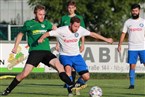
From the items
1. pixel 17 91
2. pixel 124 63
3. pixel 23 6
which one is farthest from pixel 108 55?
pixel 23 6

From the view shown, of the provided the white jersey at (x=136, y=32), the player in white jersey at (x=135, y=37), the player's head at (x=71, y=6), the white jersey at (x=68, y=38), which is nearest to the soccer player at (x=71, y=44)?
the white jersey at (x=68, y=38)

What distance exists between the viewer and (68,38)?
645 inches

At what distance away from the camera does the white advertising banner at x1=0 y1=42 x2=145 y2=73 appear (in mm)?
26469

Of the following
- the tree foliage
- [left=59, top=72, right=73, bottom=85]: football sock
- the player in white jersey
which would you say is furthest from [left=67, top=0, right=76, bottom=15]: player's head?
the tree foliage

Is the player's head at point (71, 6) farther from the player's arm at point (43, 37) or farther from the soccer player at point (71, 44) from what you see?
the player's arm at point (43, 37)

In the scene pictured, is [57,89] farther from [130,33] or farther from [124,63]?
[124,63]

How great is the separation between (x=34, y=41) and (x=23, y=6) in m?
32.4

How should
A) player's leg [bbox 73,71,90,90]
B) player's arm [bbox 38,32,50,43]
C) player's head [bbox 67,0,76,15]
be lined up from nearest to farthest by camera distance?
1. player's arm [bbox 38,32,50,43]
2. player's leg [bbox 73,71,90,90]
3. player's head [bbox 67,0,76,15]

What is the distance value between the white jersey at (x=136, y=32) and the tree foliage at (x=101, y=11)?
23.0 m

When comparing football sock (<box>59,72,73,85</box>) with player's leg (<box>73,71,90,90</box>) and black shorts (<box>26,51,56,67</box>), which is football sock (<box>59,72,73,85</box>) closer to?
black shorts (<box>26,51,56,67</box>)

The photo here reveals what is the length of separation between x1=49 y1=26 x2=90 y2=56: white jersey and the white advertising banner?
32.3ft

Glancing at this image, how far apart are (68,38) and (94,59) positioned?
414 inches

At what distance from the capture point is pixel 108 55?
88.4ft

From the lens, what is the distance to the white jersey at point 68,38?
1630cm
